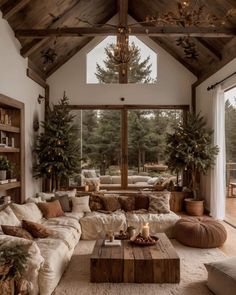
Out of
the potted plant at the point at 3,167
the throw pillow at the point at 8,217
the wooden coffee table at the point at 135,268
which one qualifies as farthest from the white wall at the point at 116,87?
the wooden coffee table at the point at 135,268

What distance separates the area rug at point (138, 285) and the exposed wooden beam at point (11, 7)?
13.5ft

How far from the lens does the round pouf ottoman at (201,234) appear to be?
496 cm

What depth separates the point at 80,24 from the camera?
760 centimetres

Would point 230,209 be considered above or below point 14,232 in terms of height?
below

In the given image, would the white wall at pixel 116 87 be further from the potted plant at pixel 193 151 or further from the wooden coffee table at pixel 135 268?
the wooden coffee table at pixel 135 268

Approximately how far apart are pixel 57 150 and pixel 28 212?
2627mm

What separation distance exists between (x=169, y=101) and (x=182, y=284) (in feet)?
19.1

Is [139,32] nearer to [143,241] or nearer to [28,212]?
[28,212]

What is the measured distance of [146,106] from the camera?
8.72m

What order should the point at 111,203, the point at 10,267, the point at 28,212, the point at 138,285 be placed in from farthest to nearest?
the point at 111,203, the point at 28,212, the point at 138,285, the point at 10,267

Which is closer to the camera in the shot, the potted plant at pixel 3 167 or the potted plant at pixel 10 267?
the potted plant at pixel 10 267

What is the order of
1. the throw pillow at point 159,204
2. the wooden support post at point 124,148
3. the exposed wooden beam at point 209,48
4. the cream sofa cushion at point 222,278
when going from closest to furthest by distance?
the cream sofa cushion at point 222,278 → the throw pillow at point 159,204 → the exposed wooden beam at point 209,48 → the wooden support post at point 124,148

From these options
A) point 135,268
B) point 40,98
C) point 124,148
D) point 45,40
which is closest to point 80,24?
point 45,40

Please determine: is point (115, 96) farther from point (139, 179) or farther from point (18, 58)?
point (18, 58)
